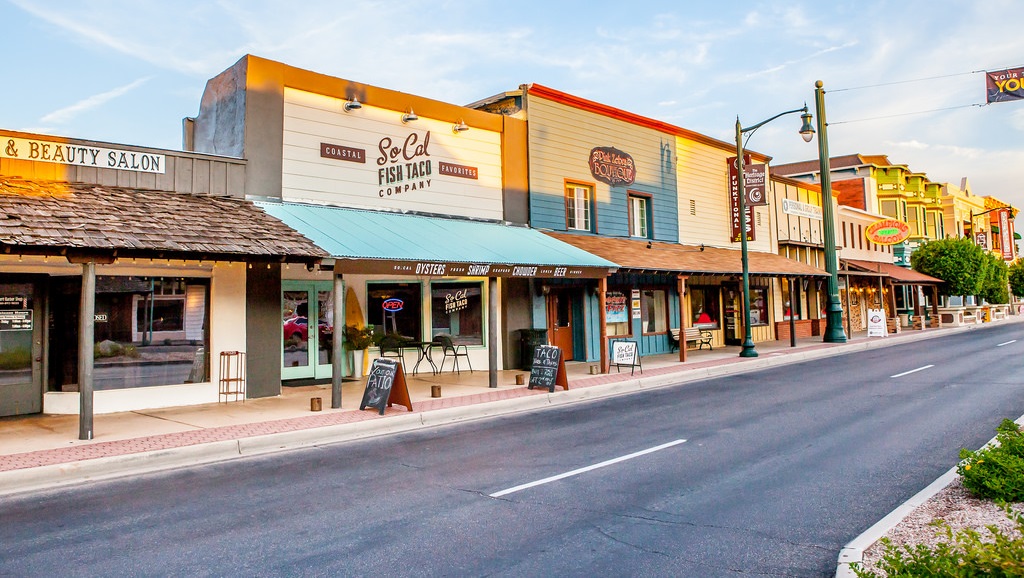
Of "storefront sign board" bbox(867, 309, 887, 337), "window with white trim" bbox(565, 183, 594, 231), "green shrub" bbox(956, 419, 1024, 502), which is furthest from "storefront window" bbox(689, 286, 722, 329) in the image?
"green shrub" bbox(956, 419, 1024, 502)

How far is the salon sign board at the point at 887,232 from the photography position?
34500 millimetres

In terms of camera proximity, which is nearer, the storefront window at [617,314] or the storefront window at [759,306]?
the storefront window at [617,314]

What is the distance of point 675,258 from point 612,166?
133 inches

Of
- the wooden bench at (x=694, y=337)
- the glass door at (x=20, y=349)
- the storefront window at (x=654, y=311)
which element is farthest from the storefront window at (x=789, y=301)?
the glass door at (x=20, y=349)

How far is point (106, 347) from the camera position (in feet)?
37.6

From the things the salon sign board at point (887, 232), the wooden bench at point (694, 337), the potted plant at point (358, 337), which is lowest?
the wooden bench at point (694, 337)

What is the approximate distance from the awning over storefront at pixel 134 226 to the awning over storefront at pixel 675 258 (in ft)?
28.7

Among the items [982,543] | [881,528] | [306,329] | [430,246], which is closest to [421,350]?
[306,329]

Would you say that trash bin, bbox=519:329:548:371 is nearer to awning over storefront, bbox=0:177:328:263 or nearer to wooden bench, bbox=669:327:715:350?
wooden bench, bbox=669:327:715:350

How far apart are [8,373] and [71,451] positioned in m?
3.64

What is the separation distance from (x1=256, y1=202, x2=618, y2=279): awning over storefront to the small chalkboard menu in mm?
1801

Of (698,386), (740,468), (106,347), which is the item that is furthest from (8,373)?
(698,386)

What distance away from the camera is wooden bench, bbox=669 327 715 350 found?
22578mm

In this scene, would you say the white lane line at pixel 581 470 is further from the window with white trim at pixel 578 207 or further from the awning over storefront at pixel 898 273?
the awning over storefront at pixel 898 273
